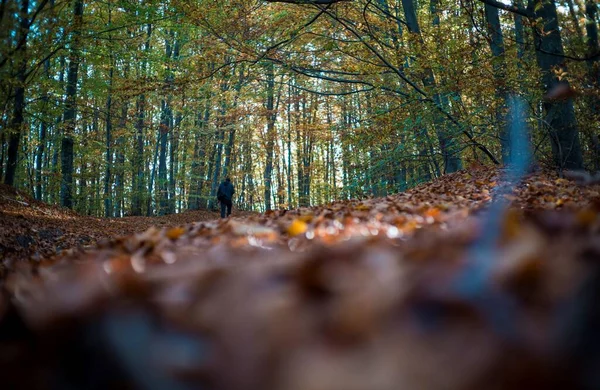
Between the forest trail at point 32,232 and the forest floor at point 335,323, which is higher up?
the forest trail at point 32,232

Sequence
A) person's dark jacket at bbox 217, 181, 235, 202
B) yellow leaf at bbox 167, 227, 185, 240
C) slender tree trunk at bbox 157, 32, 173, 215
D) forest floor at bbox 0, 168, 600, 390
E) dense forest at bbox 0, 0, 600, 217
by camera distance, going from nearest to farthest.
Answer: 1. forest floor at bbox 0, 168, 600, 390
2. yellow leaf at bbox 167, 227, 185, 240
3. dense forest at bbox 0, 0, 600, 217
4. person's dark jacket at bbox 217, 181, 235, 202
5. slender tree trunk at bbox 157, 32, 173, 215

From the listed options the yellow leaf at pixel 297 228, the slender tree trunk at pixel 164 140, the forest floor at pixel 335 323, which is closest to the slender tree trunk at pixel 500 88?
the yellow leaf at pixel 297 228

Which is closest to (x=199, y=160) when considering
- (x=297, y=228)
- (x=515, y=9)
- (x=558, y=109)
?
(x=515, y=9)

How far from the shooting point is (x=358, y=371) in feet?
1.62

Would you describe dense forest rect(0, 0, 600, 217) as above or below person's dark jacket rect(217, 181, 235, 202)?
above

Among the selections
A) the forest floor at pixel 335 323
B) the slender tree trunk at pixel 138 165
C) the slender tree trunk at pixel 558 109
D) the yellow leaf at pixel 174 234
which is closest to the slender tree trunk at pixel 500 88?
the slender tree trunk at pixel 558 109

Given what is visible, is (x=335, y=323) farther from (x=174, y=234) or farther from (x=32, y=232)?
(x=32, y=232)

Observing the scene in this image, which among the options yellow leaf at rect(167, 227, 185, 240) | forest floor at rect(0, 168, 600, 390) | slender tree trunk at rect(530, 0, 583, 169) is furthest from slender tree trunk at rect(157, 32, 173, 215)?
forest floor at rect(0, 168, 600, 390)

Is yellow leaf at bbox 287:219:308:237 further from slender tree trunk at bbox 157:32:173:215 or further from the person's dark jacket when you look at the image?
slender tree trunk at bbox 157:32:173:215

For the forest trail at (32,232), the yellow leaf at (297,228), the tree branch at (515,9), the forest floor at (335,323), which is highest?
the tree branch at (515,9)

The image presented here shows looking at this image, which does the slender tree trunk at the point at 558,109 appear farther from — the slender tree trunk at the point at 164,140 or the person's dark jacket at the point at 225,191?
the slender tree trunk at the point at 164,140

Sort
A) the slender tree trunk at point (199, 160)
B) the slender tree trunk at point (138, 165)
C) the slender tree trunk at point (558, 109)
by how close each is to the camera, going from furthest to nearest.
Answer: the slender tree trunk at point (199, 160), the slender tree trunk at point (138, 165), the slender tree trunk at point (558, 109)

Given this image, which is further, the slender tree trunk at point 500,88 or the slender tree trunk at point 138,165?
the slender tree trunk at point 138,165

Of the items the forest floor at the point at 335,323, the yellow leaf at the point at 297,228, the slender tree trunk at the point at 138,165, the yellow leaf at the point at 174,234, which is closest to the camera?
the forest floor at the point at 335,323
